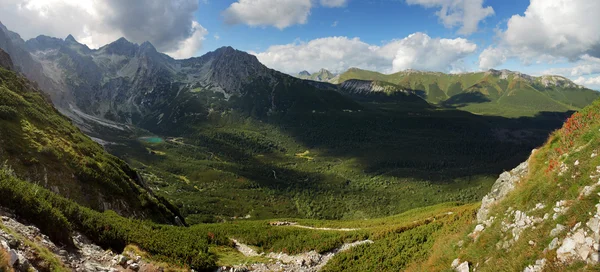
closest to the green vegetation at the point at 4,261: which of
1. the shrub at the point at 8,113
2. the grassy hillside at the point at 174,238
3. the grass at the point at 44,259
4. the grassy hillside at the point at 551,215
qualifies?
the grass at the point at 44,259

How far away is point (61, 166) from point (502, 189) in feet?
213

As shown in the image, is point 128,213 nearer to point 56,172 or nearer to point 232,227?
point 56,172

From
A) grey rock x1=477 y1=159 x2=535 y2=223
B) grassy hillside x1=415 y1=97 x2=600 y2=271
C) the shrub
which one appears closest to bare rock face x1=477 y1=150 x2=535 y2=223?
grey rock x1=477 y1=159 x2=535 y2=223

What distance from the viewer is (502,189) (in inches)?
1109

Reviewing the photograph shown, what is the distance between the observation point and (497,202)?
26219mm

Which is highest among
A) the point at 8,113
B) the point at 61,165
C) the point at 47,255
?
the point at 8,113

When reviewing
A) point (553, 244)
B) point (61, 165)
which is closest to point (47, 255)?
point (553, 244)

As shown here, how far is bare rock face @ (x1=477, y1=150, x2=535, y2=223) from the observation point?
26188 millimetres

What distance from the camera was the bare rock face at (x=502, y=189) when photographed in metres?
26.2

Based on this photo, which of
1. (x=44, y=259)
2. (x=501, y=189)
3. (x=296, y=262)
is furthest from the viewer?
(x=296, y=262)

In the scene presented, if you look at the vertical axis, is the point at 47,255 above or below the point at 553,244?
below

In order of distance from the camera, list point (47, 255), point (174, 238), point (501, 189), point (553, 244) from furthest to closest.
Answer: point (174, 238)
point (501, 189)
point (47, 255)
point (553, 244)

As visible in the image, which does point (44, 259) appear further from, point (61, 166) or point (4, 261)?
point (61, 166)

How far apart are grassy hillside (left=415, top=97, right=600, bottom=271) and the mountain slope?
52.6 metres
